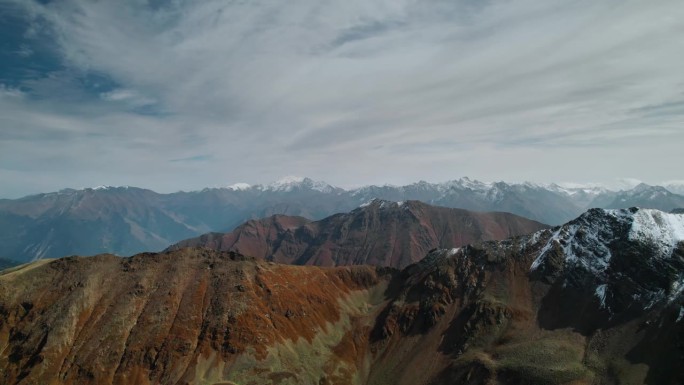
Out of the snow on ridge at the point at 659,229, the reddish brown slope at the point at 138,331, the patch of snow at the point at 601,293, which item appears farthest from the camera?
the snow on ridge at the point at 659,229

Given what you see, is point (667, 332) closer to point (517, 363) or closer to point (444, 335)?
point (517, 363)

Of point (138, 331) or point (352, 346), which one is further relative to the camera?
point (352, 346)

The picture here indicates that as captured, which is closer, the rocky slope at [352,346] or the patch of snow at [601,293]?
the rocky slope at [352,346]

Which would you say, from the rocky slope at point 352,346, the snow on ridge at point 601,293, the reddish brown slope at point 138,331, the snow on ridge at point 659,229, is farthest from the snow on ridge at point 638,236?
the reddish brown slope at point 138,331

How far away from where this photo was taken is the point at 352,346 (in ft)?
656

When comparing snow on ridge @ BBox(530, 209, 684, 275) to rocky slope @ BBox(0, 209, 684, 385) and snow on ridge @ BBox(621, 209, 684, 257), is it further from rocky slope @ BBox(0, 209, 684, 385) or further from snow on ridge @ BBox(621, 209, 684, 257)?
rocky slope @ BBox(0, 209, 684, 385)

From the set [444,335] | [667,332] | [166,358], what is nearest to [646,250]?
[667,332]

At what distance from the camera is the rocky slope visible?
484 ft

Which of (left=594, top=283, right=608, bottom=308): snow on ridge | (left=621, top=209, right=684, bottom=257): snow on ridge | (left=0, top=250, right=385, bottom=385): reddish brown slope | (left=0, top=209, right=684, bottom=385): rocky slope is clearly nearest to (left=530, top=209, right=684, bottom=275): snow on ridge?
(left=621, top=209, right=684, bottom=257): snow on ridge

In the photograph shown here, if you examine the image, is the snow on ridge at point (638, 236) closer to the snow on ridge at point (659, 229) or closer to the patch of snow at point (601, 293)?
the snow on ridge at point (659, 229)

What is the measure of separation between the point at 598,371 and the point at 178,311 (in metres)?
175

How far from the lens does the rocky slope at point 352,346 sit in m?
148

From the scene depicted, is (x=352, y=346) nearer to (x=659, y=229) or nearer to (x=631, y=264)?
(x=631, y=264)

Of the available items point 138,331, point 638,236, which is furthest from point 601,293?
point 138,331
